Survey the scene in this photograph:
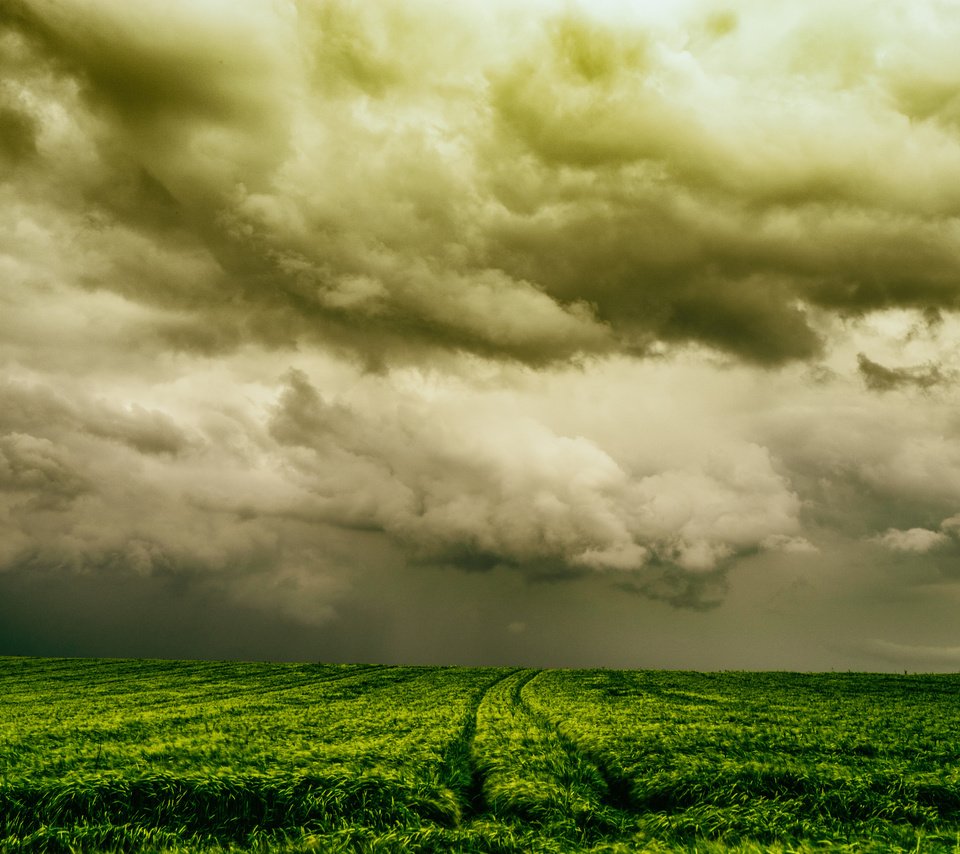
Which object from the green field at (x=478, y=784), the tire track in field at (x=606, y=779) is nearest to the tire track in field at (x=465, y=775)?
the green field at (x=478, y=784)

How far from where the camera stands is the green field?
10672 millimetres

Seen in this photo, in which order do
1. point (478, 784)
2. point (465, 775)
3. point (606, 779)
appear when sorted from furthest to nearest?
1. point (606, 779)
2. point (465, 775)
3. point (478, 784)

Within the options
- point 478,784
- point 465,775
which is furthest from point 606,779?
point 465,775

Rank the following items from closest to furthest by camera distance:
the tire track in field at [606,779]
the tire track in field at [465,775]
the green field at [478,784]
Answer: the green field at [478,784]
the tire track in field at [465,775]
the tire track in field at [606,779]

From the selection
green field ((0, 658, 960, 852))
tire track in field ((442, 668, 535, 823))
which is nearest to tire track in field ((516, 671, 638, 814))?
green field ((0, 658, 960, 852))

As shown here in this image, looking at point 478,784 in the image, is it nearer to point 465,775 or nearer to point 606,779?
point 465,775

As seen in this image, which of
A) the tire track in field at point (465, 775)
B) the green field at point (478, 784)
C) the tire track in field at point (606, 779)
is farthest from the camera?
the tire track in field at point (606, 779)

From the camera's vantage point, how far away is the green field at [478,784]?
10.7 meters

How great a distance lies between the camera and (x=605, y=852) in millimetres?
9805

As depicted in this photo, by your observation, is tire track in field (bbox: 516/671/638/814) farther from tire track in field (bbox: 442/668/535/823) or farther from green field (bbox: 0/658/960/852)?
tire track in field (bbox: 442/668/535/823)

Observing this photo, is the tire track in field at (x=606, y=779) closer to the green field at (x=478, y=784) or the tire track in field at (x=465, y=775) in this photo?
the green field at (x=478, y=784)

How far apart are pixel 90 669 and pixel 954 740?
77526mm

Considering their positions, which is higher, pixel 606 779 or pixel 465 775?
pixel 465 775

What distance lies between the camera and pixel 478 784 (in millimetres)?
14477
